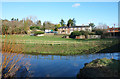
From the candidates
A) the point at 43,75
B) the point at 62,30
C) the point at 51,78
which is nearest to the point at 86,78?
the point at 51,78

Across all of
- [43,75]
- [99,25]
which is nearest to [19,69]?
[43,75]

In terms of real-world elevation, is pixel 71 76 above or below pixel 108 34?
below

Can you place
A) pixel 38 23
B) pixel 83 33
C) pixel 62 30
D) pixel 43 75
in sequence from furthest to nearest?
pixel 38 23 → pixel 62 30 → pixel 83 33 → pixel 43 75

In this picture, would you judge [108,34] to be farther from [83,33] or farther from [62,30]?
[62,30]

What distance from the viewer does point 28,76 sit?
274 inches

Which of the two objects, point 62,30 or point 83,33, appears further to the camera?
point 62,30

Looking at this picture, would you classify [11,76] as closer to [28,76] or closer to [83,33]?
[28,76]

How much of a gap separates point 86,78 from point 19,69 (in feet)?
14.3

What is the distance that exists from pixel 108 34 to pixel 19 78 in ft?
90.0

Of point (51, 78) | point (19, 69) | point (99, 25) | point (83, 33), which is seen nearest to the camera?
point (51, 78)

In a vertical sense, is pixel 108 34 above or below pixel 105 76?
above

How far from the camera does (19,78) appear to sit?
21.9 ft

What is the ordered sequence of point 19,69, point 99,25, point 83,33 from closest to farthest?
point 19,69 < point 83,33 < point 99,25

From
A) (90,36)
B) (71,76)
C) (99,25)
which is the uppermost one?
(99,25)
